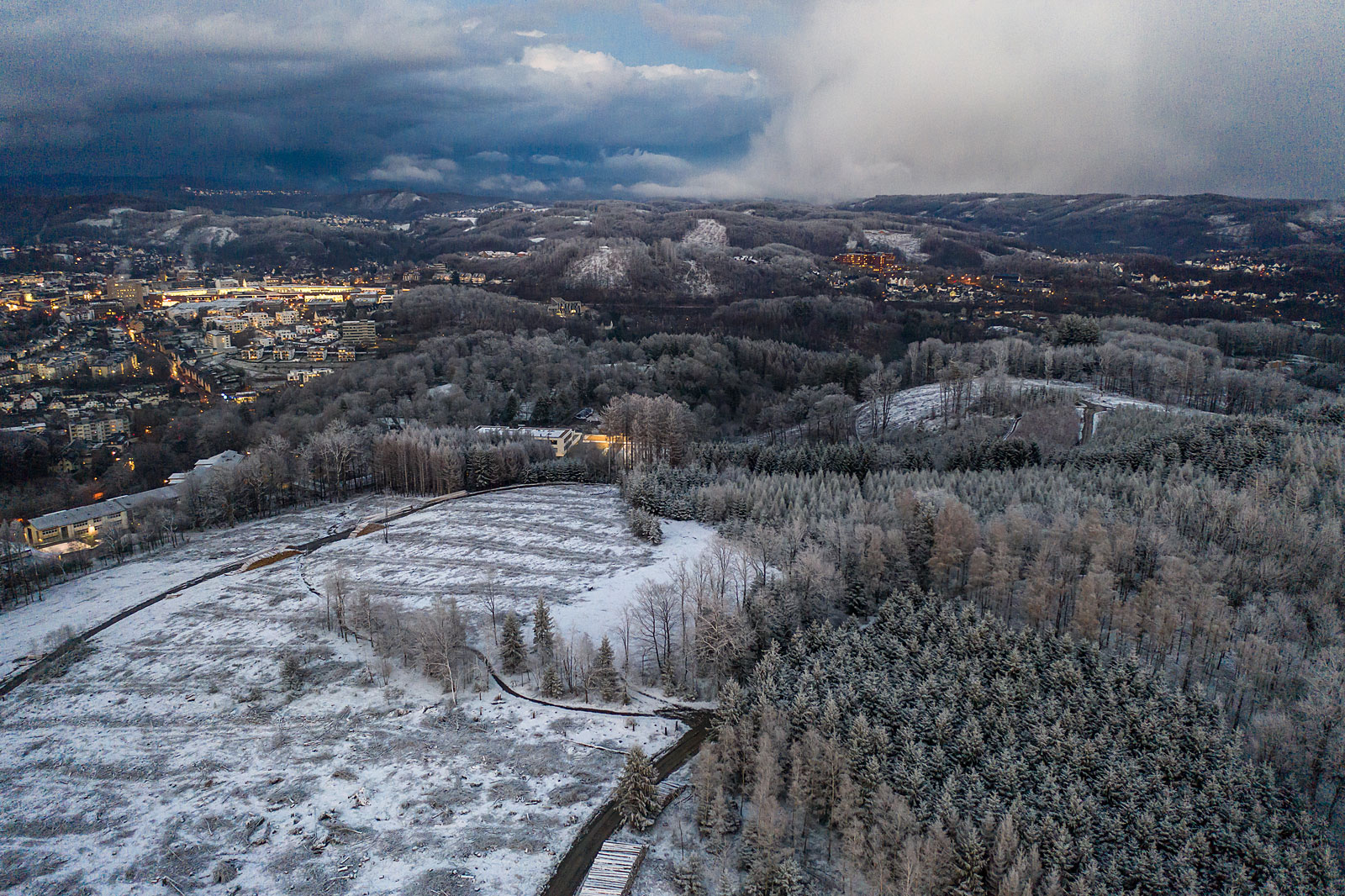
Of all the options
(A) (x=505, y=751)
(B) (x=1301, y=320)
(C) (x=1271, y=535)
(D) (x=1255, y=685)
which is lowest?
(A) (x=505, y=751)

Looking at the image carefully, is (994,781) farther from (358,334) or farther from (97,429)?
(358,334)

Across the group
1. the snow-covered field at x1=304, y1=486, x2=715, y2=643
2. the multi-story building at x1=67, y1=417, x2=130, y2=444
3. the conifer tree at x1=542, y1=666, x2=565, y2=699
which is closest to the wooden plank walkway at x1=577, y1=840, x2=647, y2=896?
the conifer tree at x1=542, y1=666, x2=565, y2=699

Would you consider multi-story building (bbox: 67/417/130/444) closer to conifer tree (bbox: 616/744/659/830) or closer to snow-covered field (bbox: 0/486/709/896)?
snow-covered field (bbox: 0/486/709/896)

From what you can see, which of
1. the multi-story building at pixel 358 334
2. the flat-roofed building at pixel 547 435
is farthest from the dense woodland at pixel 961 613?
the multi-story building at pixel 358 334

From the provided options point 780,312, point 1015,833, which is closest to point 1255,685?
point 1015,833

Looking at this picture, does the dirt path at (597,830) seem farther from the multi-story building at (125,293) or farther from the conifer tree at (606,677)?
the multi-story building at (125,293)

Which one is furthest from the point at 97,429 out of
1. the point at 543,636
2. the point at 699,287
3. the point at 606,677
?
the point at 699,287

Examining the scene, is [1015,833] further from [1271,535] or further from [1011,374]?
[1011,374]
